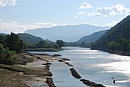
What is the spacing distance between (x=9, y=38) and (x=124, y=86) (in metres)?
110

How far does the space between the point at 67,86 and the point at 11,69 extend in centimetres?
2843

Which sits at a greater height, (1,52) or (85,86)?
(1,52)

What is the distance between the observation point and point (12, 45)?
15312cm

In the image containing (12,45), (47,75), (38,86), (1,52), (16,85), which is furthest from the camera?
(12,45)

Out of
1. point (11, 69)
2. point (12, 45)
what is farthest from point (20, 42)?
point (11, 69)

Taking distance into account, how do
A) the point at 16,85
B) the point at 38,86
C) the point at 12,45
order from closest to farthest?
1. the point at 16,85
2. the point at 38,86
3. the point at 12,45

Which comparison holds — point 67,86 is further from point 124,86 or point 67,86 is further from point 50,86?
point 124,86

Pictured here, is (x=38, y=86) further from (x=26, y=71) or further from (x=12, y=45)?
(x=12, y=45)

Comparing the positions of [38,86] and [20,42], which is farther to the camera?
[20,42]

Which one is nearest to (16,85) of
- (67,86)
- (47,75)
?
(67,86)

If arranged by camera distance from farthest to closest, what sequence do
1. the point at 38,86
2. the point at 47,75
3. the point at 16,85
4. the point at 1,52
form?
1. the point at 1,52
2. the point at 47,75
3. the point at 38,86
4. the point at 16,85

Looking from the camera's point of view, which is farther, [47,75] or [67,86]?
[47,75]

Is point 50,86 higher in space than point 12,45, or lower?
lower

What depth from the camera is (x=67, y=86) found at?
184 feet
